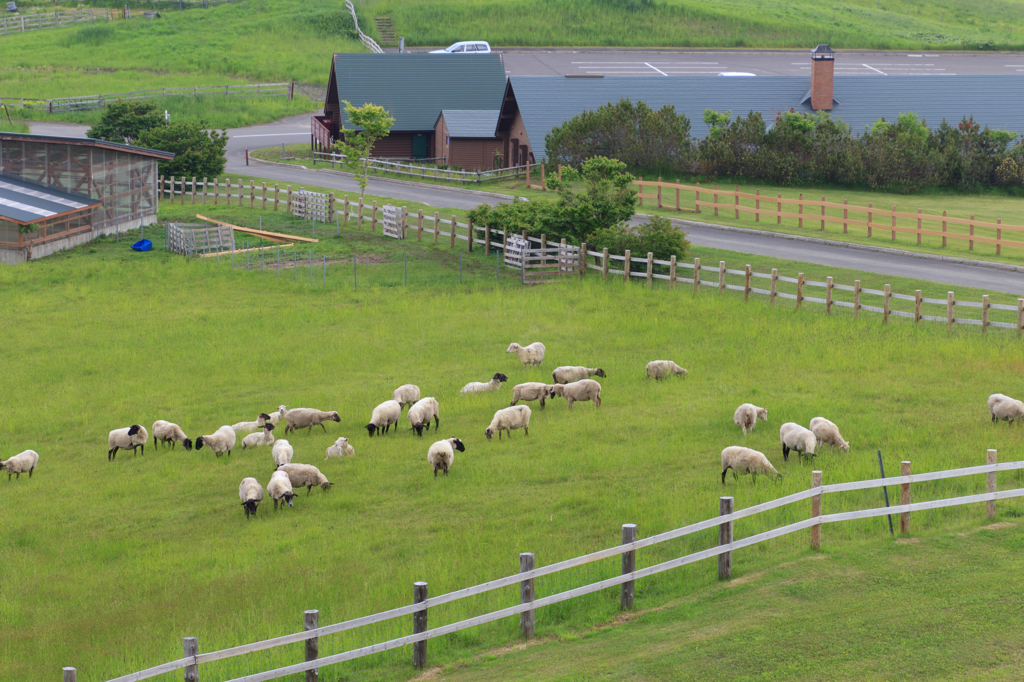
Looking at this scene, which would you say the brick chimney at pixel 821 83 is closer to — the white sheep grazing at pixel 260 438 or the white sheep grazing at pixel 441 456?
the white sheep grazing at pixel 260 438

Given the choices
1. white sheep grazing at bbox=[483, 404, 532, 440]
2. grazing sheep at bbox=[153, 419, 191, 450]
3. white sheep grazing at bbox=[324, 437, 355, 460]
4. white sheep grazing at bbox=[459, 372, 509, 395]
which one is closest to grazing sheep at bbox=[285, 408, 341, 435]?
grazing sheep at bbox=[153, 419, 191, 450]

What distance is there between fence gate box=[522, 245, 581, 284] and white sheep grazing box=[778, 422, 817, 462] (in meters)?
17.2

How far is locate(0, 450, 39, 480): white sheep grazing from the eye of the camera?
2023 centimetres

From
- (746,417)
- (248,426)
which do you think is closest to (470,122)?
(248,426)

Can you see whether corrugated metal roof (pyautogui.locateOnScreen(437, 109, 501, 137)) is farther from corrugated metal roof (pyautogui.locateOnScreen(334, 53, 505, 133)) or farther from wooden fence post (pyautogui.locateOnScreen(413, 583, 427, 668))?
wooden fence post (pyautogui.locateOnScreen(413, 583, 427, 668))

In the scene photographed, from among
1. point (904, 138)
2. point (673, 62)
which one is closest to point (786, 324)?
point (904, 138)

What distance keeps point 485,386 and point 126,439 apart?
7366 mm

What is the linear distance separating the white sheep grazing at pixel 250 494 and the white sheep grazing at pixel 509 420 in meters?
4.62

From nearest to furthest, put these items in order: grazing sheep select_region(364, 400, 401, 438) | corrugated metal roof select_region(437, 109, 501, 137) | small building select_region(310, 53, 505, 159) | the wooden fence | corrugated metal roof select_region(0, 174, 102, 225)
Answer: the wooden fence < grazing sheep select_region(364, 400, 401, 438) < corrugated metal roof select_region(0, 174, 102, 225) < corrugated metal roof select_region(437, 109, 501, 137) < small building select_region(310, 53, 505, 159)

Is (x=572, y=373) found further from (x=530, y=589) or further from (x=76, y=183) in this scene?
(x=76, y=183)

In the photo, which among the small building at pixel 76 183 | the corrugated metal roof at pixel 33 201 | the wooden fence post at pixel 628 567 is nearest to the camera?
→ the wooden fence post at pixel 628 567

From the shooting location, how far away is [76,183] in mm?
44781

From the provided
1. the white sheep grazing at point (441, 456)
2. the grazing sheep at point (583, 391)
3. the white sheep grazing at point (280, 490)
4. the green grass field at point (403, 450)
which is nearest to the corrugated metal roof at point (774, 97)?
the green grass field at point (403, 450)

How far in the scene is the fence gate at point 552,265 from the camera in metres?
34.8
